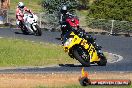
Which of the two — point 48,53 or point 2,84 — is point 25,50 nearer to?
point 48,53

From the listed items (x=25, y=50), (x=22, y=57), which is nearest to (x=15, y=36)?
(x=25, y=50)

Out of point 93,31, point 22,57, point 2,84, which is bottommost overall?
point 93,31

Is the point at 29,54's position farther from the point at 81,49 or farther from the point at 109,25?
the point at 109,25

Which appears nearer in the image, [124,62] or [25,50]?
[124,62]

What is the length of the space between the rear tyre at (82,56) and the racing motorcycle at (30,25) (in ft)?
35.0

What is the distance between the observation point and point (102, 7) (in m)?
37.4

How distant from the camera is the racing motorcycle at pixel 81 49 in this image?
1916cm

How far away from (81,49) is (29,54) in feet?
13.9

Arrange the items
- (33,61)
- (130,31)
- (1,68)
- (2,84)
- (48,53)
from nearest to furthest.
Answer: (2,84), (1,68), (33,61), (48,53), (130,31)

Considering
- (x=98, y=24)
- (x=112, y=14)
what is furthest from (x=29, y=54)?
(x=112, y=14)

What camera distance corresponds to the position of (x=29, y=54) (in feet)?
75.7

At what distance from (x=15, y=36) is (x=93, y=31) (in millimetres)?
6470

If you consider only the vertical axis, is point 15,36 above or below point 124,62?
below

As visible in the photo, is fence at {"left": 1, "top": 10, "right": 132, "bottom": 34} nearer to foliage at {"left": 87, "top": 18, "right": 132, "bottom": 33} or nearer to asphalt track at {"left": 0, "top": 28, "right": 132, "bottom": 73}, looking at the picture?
foliage at {"left": 87, "top": 18, "right": 132, "bottom": 33}
